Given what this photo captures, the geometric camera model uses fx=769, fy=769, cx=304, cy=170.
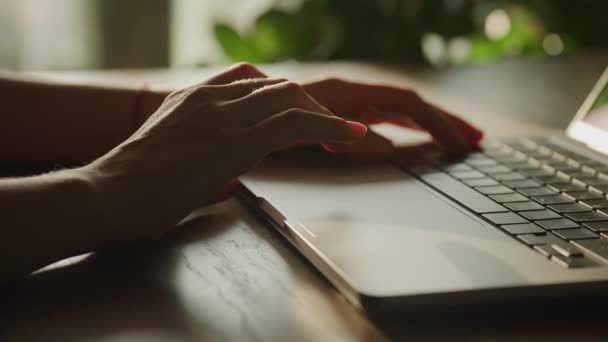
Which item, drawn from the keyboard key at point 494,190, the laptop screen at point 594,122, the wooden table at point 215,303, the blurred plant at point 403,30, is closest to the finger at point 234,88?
the wooden table at point 215,303

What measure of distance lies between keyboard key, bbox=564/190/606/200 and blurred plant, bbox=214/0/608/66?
0.95 meters

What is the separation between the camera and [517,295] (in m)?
0.50

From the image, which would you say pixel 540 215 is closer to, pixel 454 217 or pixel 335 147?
pixel 454 217

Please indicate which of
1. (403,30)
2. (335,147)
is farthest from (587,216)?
(403,30)

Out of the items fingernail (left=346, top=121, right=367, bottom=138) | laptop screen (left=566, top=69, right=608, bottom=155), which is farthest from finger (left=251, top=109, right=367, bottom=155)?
A: laptop screen (left=566, top=69, right=608, bottom=155)

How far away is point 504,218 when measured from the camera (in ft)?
2.09

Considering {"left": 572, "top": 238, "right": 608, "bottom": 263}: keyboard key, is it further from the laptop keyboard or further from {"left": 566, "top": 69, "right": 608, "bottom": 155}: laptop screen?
{"left": 566, "top": 69, "right": 608, "bottom": 155}: laptop screen

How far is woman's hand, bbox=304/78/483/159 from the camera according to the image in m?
0.87

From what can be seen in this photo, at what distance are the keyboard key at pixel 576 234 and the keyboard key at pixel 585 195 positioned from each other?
9 centimetres

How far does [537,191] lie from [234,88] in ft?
0.97

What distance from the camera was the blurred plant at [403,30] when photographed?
162 cm

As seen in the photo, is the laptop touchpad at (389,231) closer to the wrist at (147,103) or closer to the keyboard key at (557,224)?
the keyboard key at (557,224)

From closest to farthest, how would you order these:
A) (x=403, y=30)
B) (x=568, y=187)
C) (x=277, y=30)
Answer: (x=568, y=187), (x=277, y=30), (x=403, y=30)

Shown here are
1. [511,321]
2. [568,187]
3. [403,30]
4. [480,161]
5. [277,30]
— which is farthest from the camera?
[403,30]
